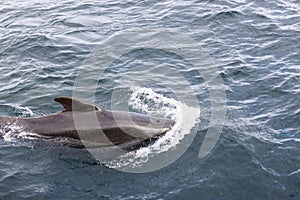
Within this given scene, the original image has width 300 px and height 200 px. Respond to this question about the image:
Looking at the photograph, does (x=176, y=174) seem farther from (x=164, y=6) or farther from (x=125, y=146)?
(x=164, y=6)

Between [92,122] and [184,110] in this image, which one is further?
[184,110]

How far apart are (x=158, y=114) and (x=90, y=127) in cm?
245

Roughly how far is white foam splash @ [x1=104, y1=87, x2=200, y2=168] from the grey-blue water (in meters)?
0.34

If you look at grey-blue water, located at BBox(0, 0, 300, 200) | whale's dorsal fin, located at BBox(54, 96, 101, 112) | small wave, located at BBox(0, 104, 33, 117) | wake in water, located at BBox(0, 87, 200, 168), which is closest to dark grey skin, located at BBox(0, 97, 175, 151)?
whale's dorsal fin, located at BBox(54, 96, 101, 112)

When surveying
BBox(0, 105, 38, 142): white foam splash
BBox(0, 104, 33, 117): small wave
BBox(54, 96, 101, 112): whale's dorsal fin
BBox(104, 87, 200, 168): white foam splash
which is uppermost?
BBox(54, 96, 101, 112): whale's dorsal fin

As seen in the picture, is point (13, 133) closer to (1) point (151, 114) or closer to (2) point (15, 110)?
(2) point (15, 110)

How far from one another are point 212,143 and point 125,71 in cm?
520

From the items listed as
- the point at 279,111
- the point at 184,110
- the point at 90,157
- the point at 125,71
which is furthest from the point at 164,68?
the point at 90,157

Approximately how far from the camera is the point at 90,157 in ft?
35.4

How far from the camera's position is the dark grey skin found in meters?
10.7

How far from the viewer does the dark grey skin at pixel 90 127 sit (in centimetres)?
1073

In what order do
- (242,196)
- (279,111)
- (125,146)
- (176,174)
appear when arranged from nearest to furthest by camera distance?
(242,196), (176,174), (125,146), (279,111)

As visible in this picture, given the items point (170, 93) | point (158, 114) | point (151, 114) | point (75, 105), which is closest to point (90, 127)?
point (75, 105)

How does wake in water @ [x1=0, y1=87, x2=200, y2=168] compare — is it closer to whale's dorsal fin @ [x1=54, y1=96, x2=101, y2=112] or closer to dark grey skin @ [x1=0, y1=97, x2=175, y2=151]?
dark grey skin @ [x1=0, y1=97, x2=175, y2=151]
